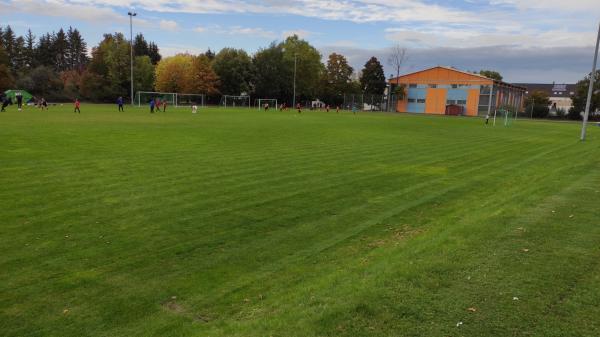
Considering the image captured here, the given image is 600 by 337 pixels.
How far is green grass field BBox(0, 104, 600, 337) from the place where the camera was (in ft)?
13.8

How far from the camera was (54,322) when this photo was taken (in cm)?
441

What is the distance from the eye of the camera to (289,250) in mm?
6625

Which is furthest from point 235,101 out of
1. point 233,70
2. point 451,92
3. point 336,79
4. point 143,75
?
point 451,92

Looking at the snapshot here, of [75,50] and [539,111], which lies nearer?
[539,111]

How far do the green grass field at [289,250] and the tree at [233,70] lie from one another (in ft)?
241

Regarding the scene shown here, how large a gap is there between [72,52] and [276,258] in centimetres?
14298

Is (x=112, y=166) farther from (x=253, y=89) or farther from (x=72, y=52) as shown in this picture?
(x=72, y=52)

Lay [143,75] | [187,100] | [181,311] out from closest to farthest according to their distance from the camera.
A: [181,311] < [187,100] < [143,75]

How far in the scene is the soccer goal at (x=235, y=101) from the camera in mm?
78844

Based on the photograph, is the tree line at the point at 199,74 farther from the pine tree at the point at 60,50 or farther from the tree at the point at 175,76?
the pine tree at the point at 60,50

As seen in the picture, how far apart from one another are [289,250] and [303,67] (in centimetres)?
8887

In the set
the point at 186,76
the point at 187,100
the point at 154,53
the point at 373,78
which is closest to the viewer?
the point at 187,100

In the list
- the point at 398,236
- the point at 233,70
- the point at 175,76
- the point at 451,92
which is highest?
the point at 233,70

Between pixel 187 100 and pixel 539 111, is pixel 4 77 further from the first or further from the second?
pixel 539 111
